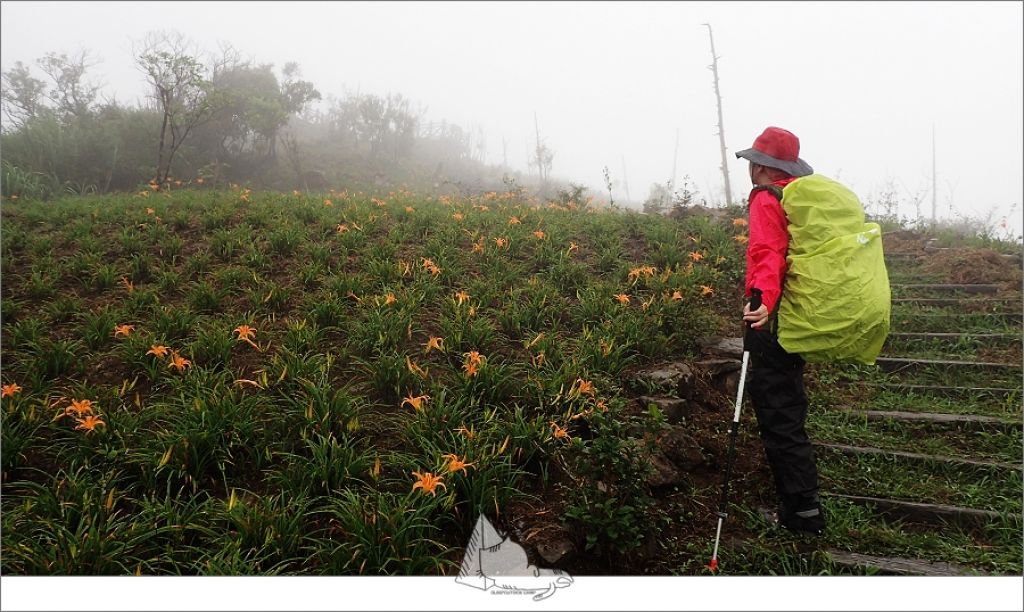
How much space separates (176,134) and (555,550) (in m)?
17.0

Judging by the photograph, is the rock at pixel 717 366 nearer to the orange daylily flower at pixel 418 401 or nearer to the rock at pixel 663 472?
the rock at pixel 663 472

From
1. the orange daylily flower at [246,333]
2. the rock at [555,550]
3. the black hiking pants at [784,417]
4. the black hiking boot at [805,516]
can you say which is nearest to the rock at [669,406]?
the black hiking pants at [784,417]

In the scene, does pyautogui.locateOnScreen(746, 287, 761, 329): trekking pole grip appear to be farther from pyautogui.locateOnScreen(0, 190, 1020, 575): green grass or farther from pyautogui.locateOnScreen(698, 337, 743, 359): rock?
pyautogui.locateOnScreen(698, 337, 743, 359): rock

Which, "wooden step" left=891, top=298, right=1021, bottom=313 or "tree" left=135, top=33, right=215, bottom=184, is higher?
"tree" left=135, top=33, right=215, bottom=184

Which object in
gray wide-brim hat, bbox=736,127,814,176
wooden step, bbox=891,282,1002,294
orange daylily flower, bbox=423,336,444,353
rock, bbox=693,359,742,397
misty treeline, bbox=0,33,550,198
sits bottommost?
rock, bbox=693,359,742,397

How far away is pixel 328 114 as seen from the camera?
30.2m

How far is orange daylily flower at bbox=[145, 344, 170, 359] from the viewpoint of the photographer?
3.29 meters

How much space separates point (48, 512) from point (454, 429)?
196 cm

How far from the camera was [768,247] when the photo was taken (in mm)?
2701

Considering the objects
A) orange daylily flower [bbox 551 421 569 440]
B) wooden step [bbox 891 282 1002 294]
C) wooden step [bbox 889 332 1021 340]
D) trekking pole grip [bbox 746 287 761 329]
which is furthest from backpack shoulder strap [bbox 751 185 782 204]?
wooden step [bbox 891 282 1002 294]

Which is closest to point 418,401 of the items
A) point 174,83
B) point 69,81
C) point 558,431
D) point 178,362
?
point 558,431

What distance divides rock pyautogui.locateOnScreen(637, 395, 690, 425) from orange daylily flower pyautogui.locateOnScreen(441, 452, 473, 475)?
150 centimetres

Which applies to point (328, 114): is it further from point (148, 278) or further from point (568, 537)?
point (568, 537)

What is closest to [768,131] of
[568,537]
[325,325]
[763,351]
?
[763,351]
